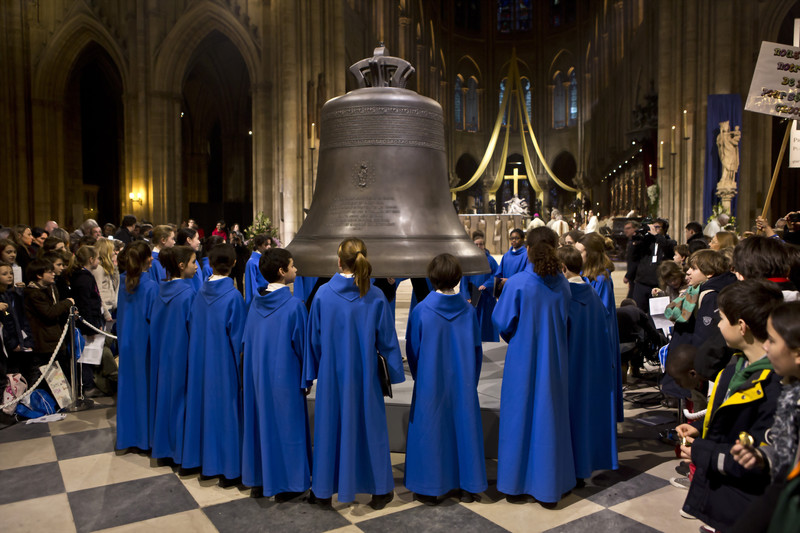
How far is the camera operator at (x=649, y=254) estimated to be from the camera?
723cm

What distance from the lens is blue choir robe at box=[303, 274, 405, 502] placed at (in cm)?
332

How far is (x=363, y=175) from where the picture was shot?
4301 mm

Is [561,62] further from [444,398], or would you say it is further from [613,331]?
[444,398]

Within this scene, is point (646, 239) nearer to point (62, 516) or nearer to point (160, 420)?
point (160, 420)

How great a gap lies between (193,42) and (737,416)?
2042 cm

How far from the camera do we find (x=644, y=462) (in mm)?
4012

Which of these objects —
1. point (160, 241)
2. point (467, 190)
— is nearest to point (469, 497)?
point (160, 241)

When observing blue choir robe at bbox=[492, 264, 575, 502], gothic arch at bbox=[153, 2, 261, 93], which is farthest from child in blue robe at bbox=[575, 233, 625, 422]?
gothic arch at bbox=[153, 2, 261, 93]

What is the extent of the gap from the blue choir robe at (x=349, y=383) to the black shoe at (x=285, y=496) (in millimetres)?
200

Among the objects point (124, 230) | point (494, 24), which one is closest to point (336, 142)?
point (124, 230)

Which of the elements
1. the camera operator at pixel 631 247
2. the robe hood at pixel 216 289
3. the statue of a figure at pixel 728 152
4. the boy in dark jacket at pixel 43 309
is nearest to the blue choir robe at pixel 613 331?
the robe hood at pixel 216 289

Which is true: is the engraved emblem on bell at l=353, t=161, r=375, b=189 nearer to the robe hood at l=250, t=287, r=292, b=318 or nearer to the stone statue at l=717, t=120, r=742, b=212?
the robe hood at l=250, t=287, r=292, b=318

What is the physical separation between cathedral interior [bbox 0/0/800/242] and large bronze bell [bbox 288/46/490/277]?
13.2 meters

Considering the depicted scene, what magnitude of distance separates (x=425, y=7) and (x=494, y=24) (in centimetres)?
802
